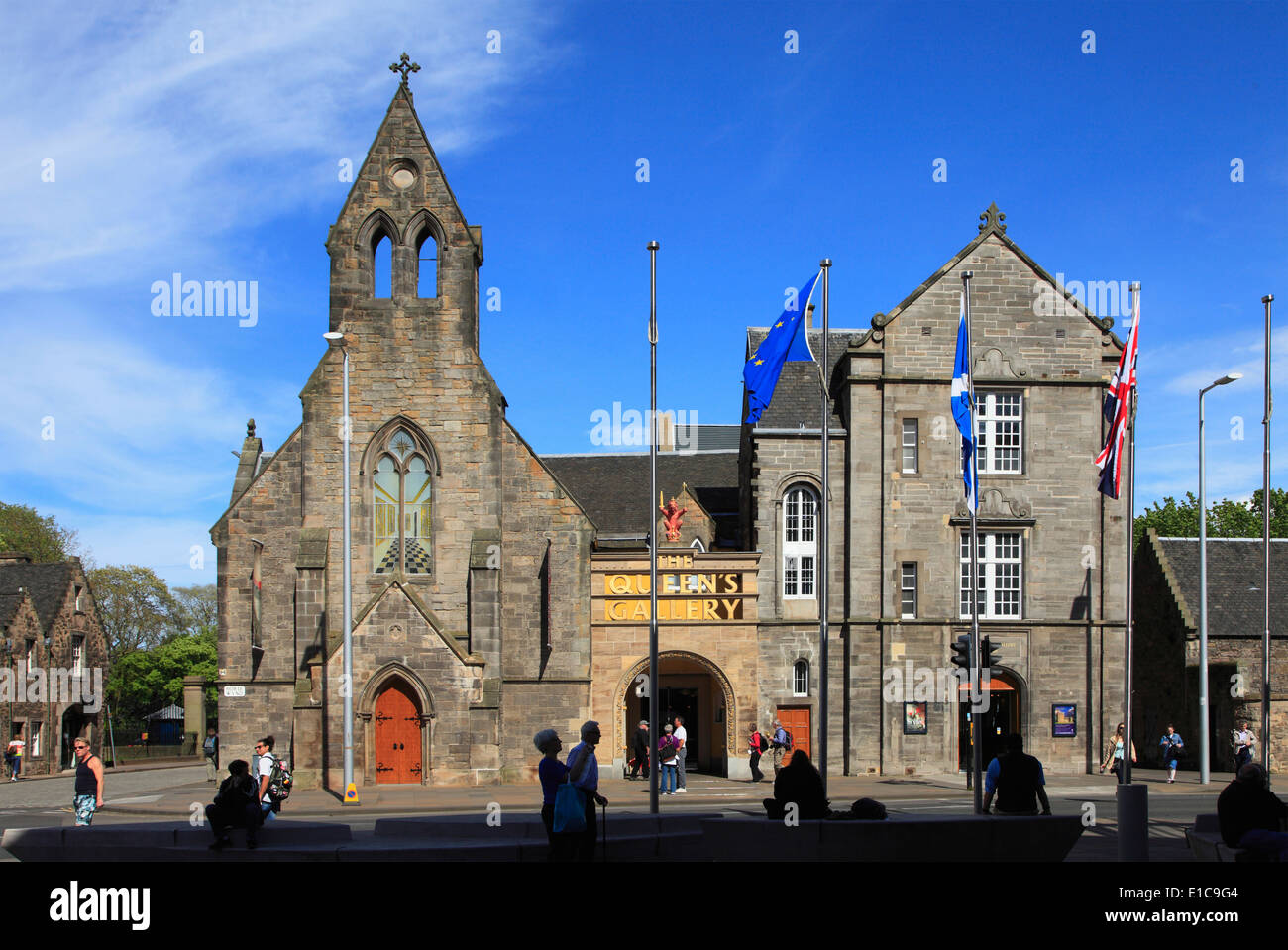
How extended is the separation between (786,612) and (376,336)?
13.5 metres

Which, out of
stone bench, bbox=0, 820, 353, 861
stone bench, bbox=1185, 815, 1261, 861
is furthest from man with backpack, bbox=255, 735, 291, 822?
stone bench, bbox=1185, 815, 1261, 861

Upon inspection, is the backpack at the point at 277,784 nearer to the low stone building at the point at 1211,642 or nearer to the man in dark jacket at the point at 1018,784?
the man in dark jacket at the point at 1018,784

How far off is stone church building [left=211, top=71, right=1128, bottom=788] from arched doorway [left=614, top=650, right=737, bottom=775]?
121mm

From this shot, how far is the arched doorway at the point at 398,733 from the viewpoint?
99.3ft

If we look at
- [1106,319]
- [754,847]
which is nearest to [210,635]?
[1106,319]

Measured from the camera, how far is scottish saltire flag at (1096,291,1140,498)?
76.2 ft

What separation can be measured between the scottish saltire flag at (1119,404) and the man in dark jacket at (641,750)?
13067mm

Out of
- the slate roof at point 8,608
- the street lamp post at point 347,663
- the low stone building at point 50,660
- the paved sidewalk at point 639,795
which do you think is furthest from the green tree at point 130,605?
the street lamp post at point 347,663

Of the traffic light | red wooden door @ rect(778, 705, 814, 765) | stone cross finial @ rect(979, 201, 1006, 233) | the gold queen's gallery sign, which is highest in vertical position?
stone cross finial @ rect(979, 201, 1006, 233)

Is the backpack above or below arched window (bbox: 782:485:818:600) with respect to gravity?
below

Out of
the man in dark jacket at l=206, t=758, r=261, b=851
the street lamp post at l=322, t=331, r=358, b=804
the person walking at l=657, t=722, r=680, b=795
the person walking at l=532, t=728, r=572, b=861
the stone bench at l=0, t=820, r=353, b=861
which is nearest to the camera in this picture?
the person walking at l=532, t=728, r=572, b=861

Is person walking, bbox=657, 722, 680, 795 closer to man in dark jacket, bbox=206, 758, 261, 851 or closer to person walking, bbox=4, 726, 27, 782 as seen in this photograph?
man in dark jacket, bbox=206, 758, 261, 851

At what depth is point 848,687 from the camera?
33656 millimetres
